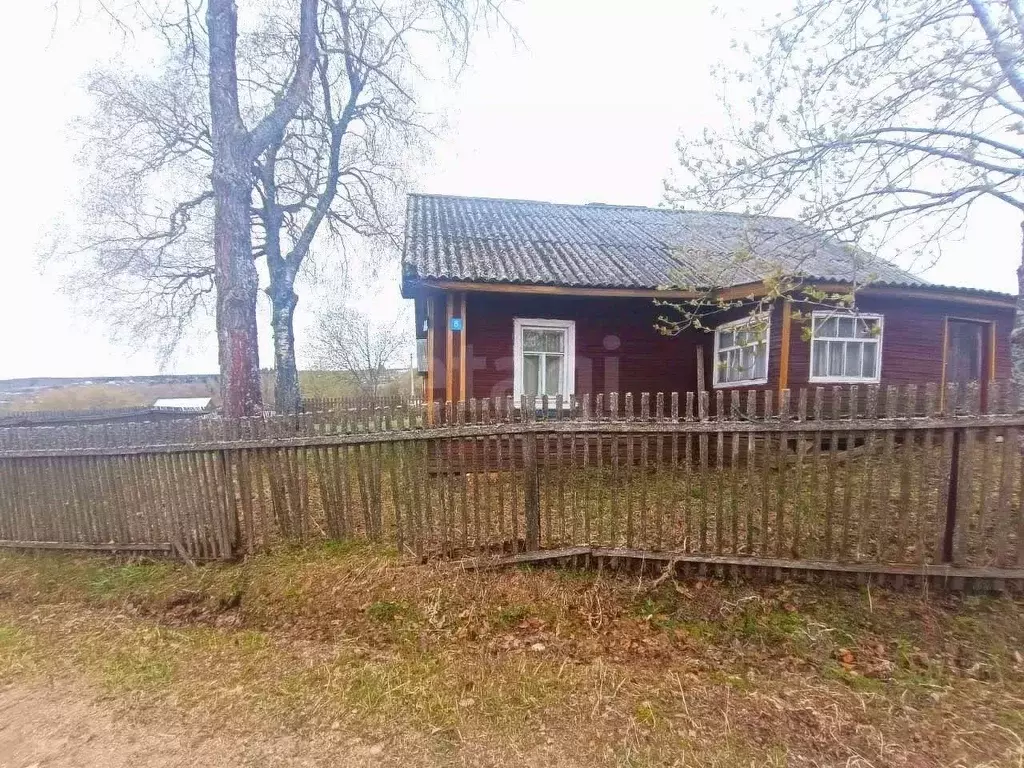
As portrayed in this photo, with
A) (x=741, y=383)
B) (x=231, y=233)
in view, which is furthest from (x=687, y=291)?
(x=231, y=233)

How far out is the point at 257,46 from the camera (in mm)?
11203

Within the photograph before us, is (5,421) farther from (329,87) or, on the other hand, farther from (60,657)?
(60,657)

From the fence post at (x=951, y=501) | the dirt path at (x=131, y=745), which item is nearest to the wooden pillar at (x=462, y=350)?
the dirt path at (x=131, y=745)

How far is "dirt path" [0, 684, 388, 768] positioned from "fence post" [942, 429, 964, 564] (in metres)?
4.04

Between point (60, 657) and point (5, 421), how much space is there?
1502 cm

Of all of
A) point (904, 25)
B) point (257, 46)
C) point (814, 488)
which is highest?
point (257, 46)

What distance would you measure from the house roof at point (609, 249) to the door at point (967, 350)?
1348mm

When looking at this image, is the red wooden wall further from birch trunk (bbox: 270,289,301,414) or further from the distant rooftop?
the distant rooftop

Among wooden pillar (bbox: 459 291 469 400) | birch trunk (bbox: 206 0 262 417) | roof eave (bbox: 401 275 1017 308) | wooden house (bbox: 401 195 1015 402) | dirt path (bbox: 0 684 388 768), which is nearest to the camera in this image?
dirt path (bbox: 0 684 388 768)

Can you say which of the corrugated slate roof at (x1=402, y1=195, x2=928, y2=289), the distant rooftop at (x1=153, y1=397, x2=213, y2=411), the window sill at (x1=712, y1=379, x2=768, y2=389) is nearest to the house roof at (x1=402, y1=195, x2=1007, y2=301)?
the corrugated slate roof at (x1=402, y1=195, x2=928, y2=289)

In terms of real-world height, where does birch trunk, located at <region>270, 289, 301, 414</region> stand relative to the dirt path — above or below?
above

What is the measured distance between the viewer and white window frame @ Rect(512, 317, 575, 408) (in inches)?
329

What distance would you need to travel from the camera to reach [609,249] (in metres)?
10.0

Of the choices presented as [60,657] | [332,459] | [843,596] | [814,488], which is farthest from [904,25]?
[60,657]
